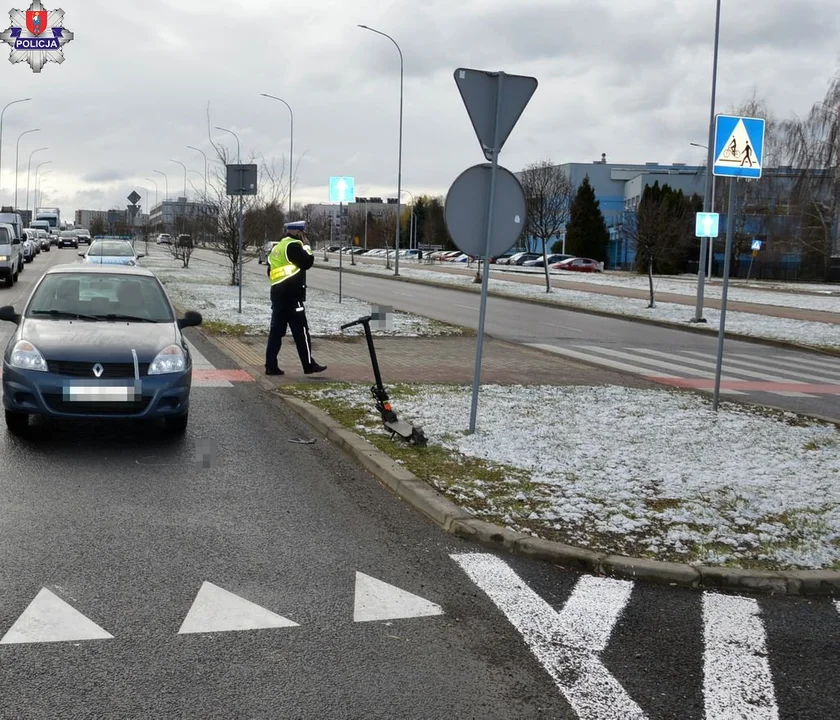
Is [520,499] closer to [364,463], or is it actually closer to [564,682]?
[364,463]

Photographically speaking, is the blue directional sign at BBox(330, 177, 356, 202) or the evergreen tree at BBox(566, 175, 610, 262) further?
the evergreen tree at BBox(566, 175, 610, 262)

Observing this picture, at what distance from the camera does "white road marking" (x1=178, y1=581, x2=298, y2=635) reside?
436 cm

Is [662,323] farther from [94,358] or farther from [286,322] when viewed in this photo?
[94,358]

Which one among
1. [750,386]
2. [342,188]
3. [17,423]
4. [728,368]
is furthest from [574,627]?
[342,188]

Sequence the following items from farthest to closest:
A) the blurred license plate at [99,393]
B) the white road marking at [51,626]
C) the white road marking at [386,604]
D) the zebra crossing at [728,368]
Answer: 1. the zebra crossing at [728,368]
2. the blurred license plate at [99,393]
3. the white road marking at [386,604]
4. the white road marking at [51,626]

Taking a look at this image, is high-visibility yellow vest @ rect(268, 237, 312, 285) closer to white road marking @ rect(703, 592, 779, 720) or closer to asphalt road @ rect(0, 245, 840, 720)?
asphalt road @ rect(0, 245, 840, 720)

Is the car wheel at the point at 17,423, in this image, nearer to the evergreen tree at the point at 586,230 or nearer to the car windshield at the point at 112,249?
the car windshield at the point at 112,249

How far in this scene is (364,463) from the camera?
25.1 feet

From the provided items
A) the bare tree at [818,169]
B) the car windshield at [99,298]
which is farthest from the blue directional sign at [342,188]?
the bare tree at [818,169]

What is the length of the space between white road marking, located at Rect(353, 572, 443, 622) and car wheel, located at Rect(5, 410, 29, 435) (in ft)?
14.3

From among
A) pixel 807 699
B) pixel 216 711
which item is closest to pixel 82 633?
pixel 216 711

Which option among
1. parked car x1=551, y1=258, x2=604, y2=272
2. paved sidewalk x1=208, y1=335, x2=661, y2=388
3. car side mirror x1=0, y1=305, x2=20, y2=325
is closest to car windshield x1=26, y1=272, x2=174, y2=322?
car side mirror x1=0, y1=305, x2=20, y2=325

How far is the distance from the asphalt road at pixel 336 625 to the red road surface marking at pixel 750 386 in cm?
799

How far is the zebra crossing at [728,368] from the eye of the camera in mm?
13977
